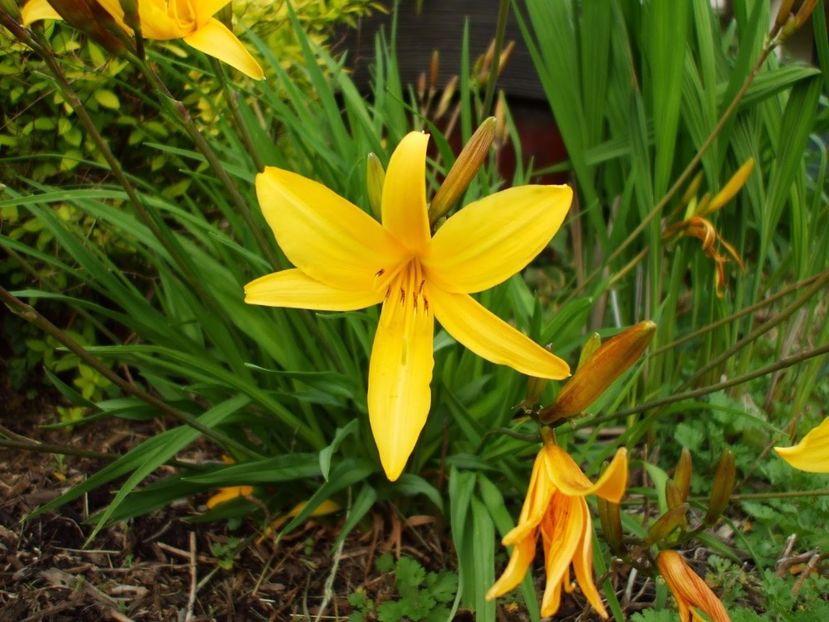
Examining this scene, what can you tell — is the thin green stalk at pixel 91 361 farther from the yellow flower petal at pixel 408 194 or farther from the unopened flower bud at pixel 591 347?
the unopened flower bud at pixel 591 347

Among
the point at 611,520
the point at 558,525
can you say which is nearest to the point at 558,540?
the point at 558,525

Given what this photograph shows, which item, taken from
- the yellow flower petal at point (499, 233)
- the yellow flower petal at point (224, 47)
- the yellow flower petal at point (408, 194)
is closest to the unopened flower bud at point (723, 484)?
the yellow flower petal at point (499, 233)

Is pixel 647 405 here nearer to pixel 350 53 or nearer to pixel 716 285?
pixel 716 285

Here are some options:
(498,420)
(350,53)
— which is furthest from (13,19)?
(350,53)

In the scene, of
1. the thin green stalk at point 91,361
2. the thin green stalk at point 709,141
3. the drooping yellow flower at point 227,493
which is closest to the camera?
the thin green stalk at point 91,361

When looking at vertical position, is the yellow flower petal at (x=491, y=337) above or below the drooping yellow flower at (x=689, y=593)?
above

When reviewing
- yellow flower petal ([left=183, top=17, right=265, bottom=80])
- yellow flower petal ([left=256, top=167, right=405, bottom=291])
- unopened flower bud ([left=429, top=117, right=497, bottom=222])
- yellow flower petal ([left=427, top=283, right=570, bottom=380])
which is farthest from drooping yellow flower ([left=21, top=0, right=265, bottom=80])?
yellow flower petal ([left=427, top=283, right=570, bottom=380])

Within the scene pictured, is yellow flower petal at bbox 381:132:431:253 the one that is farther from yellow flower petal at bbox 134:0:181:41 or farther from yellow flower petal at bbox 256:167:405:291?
Result: yellow flower petal at bbox 134:0:181:41
